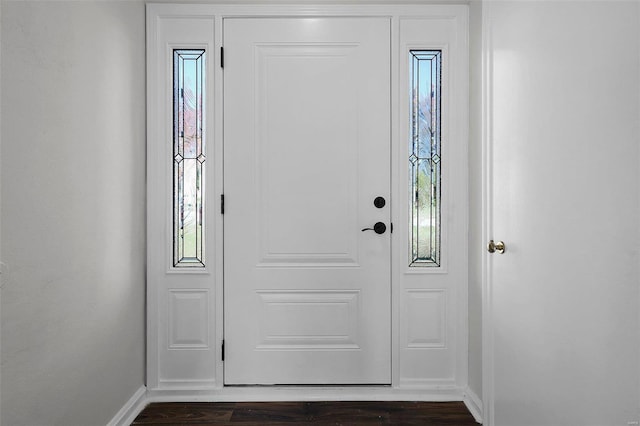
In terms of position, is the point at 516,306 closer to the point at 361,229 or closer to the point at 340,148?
the point at 361,229

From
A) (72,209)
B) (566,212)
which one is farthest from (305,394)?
→ (566,212)

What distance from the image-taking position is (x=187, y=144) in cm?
224

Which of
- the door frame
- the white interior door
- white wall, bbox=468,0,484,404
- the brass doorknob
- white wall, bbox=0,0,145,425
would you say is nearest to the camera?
the white interior door

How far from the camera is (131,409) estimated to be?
205 centimetres

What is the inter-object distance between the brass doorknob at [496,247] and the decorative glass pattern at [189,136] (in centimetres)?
146

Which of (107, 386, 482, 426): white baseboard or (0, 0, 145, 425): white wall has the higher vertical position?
(0, 0, 145, 425): white wall

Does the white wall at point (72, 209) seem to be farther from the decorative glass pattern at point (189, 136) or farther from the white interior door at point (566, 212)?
the white interior door at point (566, 212)

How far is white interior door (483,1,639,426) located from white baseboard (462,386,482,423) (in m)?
0.28

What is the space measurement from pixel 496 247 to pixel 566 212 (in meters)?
0.46

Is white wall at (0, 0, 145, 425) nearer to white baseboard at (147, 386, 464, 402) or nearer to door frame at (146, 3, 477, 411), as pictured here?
door frame at (146, 3, 477, 411)

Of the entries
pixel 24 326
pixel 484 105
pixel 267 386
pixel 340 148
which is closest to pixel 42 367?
pixel 24 326

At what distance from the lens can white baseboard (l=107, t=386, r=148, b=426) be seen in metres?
1.93

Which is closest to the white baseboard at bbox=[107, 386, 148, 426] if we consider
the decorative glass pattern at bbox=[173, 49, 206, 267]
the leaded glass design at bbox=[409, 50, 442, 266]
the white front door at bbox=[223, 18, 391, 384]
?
the white front door at bbox=[223, 18, 391, 384]

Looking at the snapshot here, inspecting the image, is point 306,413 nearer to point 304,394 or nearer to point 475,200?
point 304,394
